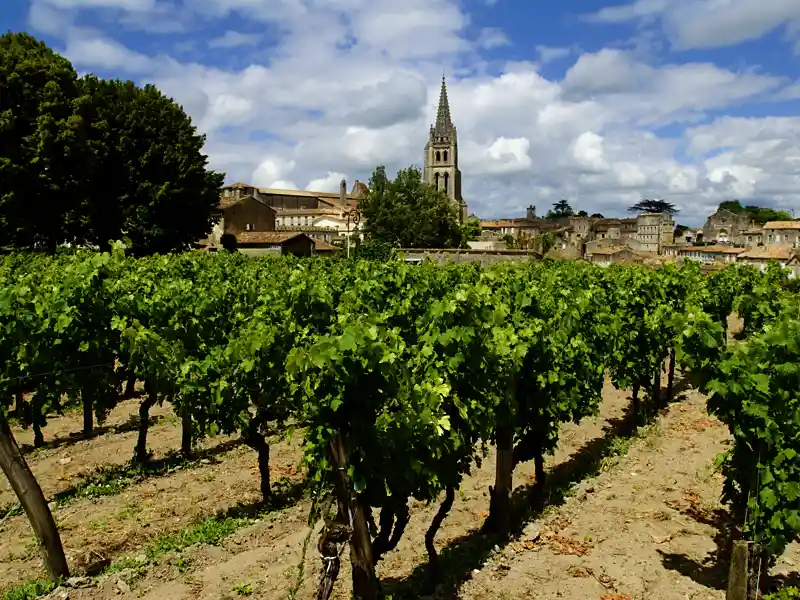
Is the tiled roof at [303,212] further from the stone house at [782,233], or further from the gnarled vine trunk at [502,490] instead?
the gnarled vine trunk at [502,490]

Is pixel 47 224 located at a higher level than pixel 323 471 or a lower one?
higher

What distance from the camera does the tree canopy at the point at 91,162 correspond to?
89.9 ft

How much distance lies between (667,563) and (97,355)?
789cm

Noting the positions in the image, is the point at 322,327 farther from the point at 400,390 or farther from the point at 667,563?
the point at 667,563

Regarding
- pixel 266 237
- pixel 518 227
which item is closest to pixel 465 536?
pixel 266 237

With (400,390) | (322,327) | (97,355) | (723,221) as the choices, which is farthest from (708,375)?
(723,221)

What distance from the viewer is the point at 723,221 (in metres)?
114

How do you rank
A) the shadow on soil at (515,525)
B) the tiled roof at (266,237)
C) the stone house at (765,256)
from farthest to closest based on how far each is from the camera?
the stone house at (765,256), the tiled roof at (266,237), the shadow on soil at (515,525)

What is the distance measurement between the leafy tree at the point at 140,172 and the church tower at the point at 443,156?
6800 centimetres

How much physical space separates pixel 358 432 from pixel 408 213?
45705 millimetres

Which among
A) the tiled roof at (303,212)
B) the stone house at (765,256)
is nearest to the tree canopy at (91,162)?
the stone house at (765,256)

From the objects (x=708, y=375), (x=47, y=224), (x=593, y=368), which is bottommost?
(x=593, y=368)

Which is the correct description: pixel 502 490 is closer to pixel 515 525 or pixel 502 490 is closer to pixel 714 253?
pixel 515 525

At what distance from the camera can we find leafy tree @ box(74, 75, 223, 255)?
29.9 meters
